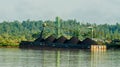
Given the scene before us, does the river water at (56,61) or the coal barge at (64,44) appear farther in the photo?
the coal barge at (64,44)

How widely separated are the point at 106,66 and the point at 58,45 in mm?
69016

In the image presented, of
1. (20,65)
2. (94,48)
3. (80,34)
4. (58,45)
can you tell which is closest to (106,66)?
(20,65)

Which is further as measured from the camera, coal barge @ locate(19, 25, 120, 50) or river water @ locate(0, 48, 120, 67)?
coal barge @ locate(19, 25, 120, 50)

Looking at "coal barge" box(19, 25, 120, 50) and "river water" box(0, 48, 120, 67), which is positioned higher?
"river water" box(0, 48, 120, 67)

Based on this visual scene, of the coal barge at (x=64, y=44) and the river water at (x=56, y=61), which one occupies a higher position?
the river water at (x=56, y=61)

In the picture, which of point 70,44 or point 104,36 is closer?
point 70,44

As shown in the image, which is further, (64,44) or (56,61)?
(64,44)

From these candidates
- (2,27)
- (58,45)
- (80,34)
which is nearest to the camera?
(58,45)

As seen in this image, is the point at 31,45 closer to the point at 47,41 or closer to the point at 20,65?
the point at 47,41

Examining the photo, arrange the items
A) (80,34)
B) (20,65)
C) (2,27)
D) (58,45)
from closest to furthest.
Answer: (20,65) < (58,45) < (80,34) < (2,27)

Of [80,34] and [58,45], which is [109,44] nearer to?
[58,45]

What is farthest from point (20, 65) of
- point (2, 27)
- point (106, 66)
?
point (2, 27)

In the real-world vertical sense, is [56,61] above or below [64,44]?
above

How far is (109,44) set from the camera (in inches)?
4749
